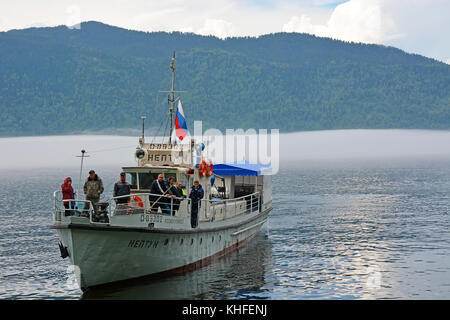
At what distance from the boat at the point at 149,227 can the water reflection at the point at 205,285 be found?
320 millimetres

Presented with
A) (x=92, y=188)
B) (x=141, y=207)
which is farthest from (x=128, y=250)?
(x=92, y=188)

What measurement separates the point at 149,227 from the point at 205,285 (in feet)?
11.6

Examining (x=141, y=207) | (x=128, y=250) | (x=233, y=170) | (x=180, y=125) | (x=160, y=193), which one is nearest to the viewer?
(x=128, y=250)

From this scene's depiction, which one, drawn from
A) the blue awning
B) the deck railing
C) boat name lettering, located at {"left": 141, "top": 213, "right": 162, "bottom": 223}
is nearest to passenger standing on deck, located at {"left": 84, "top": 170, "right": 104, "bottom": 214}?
the deck railing

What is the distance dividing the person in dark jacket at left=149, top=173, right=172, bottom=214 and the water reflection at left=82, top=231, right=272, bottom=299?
267 centimetres

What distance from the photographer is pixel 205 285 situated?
25484 mm

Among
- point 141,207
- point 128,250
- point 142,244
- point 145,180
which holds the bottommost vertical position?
point 128,250

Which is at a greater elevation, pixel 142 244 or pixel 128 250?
pixel 142 244

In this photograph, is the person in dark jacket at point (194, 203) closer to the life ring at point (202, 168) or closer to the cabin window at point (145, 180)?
the cabin window at point (145, 180)

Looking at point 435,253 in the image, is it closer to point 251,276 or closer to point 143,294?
point 251,276

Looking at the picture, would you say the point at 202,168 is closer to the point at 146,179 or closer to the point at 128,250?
the point at 146,179

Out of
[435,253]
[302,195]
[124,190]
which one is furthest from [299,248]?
[302,195]

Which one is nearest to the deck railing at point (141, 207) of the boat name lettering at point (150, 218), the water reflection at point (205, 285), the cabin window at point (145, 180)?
A: the boat name lettering at point (150, 218)
